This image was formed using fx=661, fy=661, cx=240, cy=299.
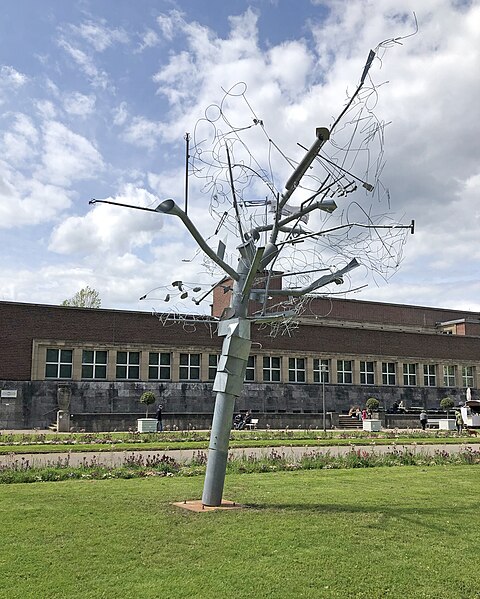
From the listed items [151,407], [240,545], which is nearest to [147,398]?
[151,407]

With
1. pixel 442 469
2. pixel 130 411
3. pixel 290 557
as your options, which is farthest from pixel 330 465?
pixel 130 411

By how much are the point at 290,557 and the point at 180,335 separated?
3742 cm

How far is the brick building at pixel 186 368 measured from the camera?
39125 mm

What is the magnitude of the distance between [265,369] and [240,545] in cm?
3974

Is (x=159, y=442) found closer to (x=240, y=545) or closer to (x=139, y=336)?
(x=139, y=336)

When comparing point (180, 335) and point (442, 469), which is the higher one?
point (180, 335)

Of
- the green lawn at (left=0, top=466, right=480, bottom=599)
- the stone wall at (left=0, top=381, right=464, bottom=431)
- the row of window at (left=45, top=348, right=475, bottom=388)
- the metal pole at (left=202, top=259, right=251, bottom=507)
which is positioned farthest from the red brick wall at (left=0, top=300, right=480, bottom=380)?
the metal pole at (left=202, top=259, right=251, bottom=507)

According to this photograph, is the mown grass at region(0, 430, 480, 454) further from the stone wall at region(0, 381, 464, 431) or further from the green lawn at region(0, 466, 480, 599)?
the green lawn at region(0, 466, 480, 599)

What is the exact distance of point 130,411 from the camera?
1624 inches

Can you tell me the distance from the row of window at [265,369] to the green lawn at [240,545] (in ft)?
96.2

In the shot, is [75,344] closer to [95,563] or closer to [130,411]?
[130,411]

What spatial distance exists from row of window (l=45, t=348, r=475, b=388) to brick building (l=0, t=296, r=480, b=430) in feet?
0.23

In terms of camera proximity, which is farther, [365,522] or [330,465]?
[330,465]

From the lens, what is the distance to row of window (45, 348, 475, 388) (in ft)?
135
